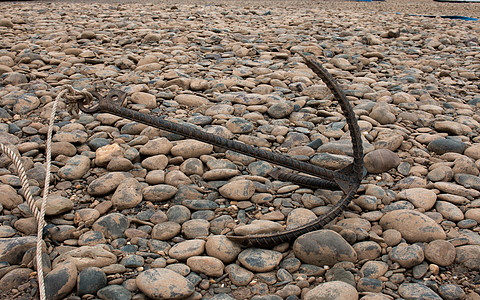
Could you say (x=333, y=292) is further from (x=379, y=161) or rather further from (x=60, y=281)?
(x=379, y=161)

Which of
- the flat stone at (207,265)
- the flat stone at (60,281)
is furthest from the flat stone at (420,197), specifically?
the flat stone at (60,281)

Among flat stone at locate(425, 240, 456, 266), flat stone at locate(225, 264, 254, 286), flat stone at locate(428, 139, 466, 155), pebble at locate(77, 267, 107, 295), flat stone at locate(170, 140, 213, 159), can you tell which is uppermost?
flat stone at locate(428, 139, 466, 155)

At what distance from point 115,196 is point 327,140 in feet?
4.91

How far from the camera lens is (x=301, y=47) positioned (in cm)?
458

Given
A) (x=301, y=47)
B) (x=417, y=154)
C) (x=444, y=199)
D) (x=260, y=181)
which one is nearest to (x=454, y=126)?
(x=417, y=154)

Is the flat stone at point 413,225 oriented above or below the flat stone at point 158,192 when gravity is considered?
above

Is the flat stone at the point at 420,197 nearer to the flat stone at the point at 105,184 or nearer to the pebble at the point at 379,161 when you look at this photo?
the pebble at the point at 379,161

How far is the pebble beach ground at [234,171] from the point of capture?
1.64 metres

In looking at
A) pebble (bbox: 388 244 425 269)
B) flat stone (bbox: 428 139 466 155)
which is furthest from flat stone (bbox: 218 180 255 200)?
flat stone (bbox: 428 139 466 155)

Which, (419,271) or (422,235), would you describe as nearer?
(419,271)

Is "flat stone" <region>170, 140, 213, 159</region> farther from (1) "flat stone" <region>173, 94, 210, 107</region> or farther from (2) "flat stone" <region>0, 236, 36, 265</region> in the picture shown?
(2) "flat stone" <region>0, 236, 36, 265</region>

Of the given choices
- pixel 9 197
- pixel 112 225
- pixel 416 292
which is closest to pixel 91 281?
pixel 112 225

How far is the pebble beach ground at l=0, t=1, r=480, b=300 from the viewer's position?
1.64 metres

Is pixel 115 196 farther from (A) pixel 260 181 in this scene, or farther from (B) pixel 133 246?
(A) pixel 260 181
